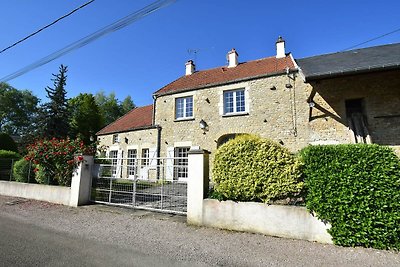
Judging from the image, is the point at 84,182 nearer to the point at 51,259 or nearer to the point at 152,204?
the point at 152,204

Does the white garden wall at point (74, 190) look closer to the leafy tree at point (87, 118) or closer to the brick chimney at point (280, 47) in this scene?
the brick chimney at point (280, 47)

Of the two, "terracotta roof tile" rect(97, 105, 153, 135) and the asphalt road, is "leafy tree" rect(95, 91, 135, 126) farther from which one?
the asphalt road

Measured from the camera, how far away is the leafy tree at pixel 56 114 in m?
20.6

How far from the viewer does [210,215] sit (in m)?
5.30

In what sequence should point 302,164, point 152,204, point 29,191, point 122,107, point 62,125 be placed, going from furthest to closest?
point 122,107, point 62,125, point 29,191, point 152,204, point 302,164

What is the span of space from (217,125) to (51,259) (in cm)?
1053

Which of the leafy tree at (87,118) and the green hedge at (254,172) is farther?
the leafy tree at (87,118)

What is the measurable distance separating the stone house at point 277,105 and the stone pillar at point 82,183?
5.02 feet

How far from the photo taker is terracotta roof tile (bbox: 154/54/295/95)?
1277cm

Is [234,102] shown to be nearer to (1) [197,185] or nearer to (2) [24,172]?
(1) [197,185]

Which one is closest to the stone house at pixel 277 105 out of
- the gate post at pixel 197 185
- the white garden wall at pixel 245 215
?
the gate post at pixel 197 185

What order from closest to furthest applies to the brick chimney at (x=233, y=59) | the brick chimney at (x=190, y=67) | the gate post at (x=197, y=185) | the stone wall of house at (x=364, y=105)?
the gate post at (x=197, y=185) → the stone wall of house at (x=364, y=105) → the brick chimney at (x=233, y=59) → the brick chimney at (x=190, y=67)

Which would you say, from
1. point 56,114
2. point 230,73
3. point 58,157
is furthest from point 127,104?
point 58,157

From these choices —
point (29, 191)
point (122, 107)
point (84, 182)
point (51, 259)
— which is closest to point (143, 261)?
point (51, 259)
